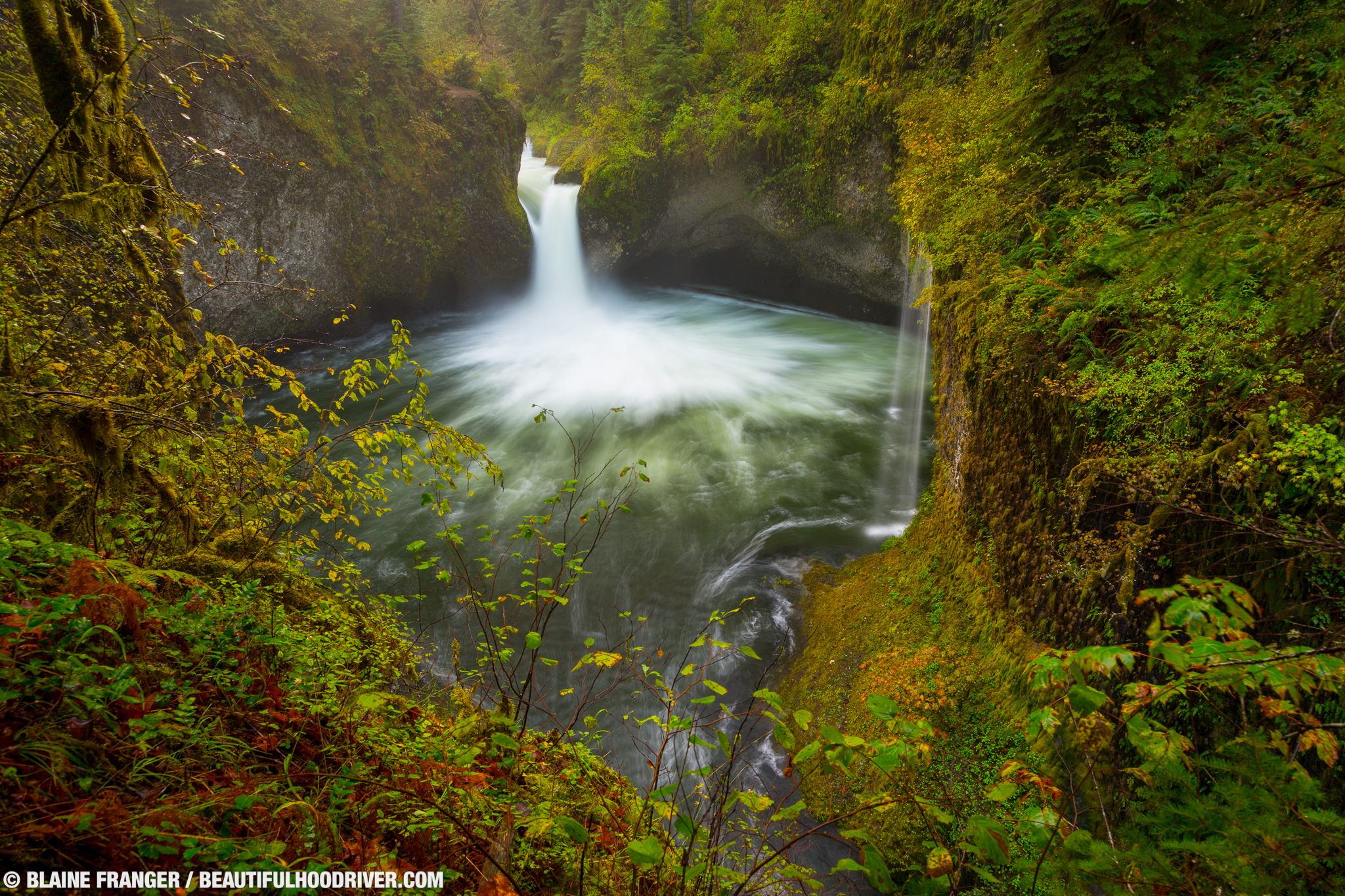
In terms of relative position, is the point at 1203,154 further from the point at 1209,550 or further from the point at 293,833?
the point at 293,833

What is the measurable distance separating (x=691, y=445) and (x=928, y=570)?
5093 mm

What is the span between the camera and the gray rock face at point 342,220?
11289mm

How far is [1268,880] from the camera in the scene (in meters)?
1.56

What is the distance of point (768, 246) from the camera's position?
15.1 m

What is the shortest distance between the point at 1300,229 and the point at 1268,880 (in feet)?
7.73

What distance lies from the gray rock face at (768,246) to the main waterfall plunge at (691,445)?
638 millimetres

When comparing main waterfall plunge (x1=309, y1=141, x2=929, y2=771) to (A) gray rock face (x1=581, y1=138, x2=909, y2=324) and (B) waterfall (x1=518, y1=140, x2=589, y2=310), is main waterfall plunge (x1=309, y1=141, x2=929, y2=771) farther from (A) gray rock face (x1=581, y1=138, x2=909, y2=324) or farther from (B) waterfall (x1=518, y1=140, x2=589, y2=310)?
(B) waterfall (x1=518, y1=140, x2=589, y2=310)

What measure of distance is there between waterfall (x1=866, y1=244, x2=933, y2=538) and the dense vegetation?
A: 160cm

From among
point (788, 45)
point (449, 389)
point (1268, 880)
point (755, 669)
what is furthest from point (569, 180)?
point (1268, 880)

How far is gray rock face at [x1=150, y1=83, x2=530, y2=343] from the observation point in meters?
11.3

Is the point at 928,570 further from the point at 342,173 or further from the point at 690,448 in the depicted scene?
the point at 342,173

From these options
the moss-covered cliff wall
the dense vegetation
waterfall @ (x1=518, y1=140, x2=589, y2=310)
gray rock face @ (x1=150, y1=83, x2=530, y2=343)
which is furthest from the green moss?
waterfall @ (x1=518, y1=140, x2=589, y2=310)

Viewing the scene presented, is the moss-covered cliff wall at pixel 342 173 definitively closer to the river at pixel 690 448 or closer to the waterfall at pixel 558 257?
the waterfall at pixel 558 257

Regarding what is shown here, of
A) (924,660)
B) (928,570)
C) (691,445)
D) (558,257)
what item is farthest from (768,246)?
(924,660)
